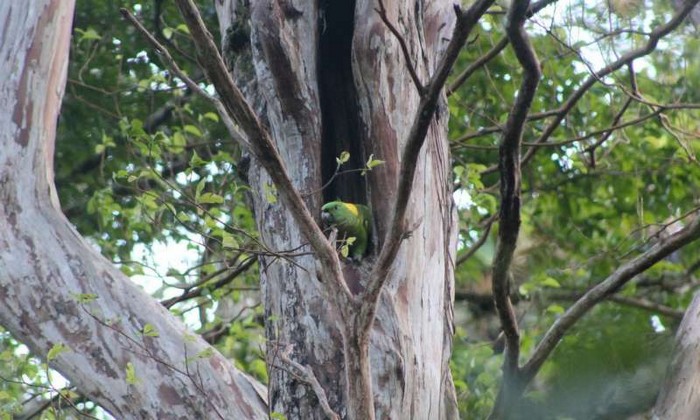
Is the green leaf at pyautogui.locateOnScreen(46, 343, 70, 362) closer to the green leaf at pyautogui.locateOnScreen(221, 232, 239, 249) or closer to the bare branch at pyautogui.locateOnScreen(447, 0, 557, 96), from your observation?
the green leaf at pyautogui.locateOnScreen(221, 232, 239, 249)

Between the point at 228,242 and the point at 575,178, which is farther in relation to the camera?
the point at 575,178

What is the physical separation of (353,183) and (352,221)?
1.22ft

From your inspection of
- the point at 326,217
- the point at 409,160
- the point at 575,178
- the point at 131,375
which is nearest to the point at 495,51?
the point at 326,217

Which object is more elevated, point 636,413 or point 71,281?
point 71,281

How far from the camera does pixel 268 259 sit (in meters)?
3.73

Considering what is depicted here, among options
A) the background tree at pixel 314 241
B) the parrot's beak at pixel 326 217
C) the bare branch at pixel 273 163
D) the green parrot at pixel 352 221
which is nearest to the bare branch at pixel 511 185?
the background tree at pixel 314 241

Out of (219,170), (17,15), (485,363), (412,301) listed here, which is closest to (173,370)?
(412,301)

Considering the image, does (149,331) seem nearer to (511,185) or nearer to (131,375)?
(131,375)

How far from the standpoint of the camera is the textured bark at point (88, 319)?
3.53 metres

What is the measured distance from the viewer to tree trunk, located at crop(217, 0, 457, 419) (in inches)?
139

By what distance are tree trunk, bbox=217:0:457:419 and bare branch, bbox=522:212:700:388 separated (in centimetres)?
35

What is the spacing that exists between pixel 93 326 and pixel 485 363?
11.2ft

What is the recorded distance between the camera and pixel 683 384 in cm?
384

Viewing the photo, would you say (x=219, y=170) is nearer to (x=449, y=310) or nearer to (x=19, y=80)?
(x=19, y=80)
